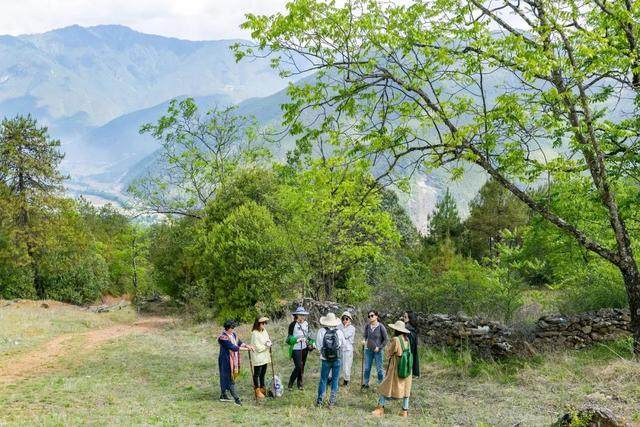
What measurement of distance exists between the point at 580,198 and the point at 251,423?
10286mm

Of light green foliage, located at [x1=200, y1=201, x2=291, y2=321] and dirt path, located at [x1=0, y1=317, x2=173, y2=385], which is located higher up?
light green foliage, located at [x1=200, y1=201, x2=291, y2=321]

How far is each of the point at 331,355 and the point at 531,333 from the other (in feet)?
18.8

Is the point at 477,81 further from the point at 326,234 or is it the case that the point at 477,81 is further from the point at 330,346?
the point at 326,234

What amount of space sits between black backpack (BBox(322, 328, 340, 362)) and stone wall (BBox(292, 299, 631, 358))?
4858mm

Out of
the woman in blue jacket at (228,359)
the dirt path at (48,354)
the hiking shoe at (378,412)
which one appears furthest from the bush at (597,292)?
the dirt path at (48,354)

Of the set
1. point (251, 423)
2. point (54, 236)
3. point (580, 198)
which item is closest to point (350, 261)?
point (580, 198)

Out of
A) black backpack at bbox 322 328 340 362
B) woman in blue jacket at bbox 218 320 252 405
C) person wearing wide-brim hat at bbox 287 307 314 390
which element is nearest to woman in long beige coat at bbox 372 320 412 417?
black backpack at bbox 322 328 340 362

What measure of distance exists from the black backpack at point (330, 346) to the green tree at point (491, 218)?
3196 cm

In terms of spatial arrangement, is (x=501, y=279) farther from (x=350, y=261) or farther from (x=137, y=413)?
(x=137, y=413)

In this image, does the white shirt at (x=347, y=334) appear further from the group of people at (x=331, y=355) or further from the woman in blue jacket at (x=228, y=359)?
the woman in blue jacket at (x=228, y=359)

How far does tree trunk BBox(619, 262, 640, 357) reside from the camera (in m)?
11.2

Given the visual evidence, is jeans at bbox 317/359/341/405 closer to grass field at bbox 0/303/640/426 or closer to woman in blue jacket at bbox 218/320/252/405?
grass field at bbox 0/303/640/426

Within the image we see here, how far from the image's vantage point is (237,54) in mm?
11562

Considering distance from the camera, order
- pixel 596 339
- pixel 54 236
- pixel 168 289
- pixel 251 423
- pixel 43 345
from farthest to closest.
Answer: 1. pixel 54 236
2. pixel 168 289
3. pixel 43 345
4. pixel 596 339
5. pixel 251 423
